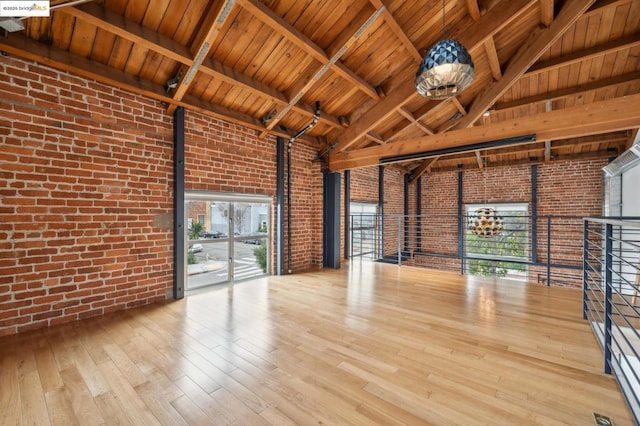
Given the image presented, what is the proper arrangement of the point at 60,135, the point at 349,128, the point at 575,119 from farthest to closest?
the point at 349,128 → the point at 575,119 → the point at 60,135

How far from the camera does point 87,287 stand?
2969mm

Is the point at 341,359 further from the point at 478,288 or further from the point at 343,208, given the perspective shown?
the point at 343,208

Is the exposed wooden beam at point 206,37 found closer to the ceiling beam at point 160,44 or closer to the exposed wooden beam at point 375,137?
the ceiling beam at point 160,44

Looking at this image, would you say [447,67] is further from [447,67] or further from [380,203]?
[380,203]

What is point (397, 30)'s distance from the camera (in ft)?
10.3

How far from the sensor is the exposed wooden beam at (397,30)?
2799 millimetres

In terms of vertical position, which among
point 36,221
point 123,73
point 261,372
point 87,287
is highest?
point 123,73

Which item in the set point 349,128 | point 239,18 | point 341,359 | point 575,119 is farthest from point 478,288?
point 239,18

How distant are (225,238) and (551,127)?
4819 millimetres

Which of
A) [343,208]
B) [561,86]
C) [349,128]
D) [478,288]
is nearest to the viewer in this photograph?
[478,288]

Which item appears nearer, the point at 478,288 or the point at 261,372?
the point at 261,372

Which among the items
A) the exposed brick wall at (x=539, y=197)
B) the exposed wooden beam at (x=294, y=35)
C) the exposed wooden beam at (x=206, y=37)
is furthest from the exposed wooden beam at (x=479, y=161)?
the exposed wooden beam at (x=206, y=37)

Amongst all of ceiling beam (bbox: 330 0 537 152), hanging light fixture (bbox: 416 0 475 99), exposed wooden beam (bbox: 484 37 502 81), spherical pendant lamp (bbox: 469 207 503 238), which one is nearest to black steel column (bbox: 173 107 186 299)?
ceiling beam (bbox: 330 0 537 152)

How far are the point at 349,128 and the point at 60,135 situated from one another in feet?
13.2
